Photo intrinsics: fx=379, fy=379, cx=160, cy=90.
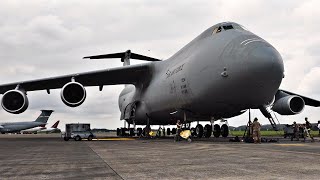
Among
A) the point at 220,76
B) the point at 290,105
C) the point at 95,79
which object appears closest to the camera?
the point at 220,76

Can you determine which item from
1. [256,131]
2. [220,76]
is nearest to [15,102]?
[220,76]

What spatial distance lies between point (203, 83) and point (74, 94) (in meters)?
8.42

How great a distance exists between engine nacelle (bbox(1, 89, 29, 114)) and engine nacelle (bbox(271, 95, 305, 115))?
15.3m

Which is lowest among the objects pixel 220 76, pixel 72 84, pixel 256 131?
pixel 256 131

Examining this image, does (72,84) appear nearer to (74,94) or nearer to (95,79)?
(74,94)

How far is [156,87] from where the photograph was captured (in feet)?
78.2

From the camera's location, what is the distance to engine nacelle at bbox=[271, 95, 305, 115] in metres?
21.5

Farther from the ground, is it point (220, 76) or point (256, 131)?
point (220, 76)

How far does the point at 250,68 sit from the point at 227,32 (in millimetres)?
3021

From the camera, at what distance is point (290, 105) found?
2162cm

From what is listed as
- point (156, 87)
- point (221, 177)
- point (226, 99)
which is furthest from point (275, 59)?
point (221, 177)

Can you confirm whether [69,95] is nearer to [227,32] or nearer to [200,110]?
[200,110]

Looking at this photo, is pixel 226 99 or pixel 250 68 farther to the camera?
pixel 226 99

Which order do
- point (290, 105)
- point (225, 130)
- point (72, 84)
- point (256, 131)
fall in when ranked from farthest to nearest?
1. point (225, 130)
2. point (72, 84)
3. point (290, 105)
4. point (256, 131)
